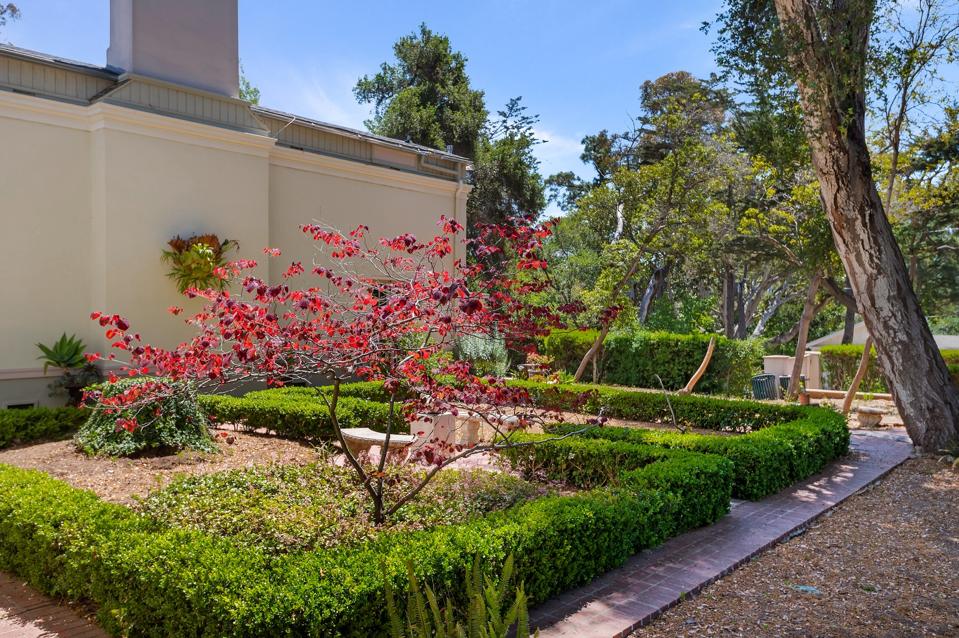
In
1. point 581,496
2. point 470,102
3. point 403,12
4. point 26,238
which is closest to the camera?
point 581,496

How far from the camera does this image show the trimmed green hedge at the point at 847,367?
1805 centimetres

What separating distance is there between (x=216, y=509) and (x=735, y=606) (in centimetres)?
368

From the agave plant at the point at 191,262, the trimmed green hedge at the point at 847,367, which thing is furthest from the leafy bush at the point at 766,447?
the trimmed green hedge at the point at 847,367

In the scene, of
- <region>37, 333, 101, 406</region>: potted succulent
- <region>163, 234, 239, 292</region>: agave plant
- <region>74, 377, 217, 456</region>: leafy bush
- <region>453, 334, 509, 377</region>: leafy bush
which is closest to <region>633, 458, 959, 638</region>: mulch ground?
<region>74, 377, 217, 456</region>: leafy bush

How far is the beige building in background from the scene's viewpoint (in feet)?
32.0

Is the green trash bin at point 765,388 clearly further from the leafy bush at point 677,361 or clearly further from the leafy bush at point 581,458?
the leafy bush at point 581,458

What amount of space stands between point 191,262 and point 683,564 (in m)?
8.62

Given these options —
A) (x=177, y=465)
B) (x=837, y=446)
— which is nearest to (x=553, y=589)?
(x=177, y=465)

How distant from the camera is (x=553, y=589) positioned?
4.30 meters

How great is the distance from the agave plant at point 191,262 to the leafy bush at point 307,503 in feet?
17.4

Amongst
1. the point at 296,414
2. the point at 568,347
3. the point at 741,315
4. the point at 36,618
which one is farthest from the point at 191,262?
the point at 741,315

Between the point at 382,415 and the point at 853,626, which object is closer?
the point at 853,626

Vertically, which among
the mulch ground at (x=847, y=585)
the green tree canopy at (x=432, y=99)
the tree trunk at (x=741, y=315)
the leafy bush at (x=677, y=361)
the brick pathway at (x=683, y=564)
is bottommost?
the mulch ground at (x=847, y=585)

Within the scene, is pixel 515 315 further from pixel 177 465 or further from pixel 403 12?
pixel 403 12
